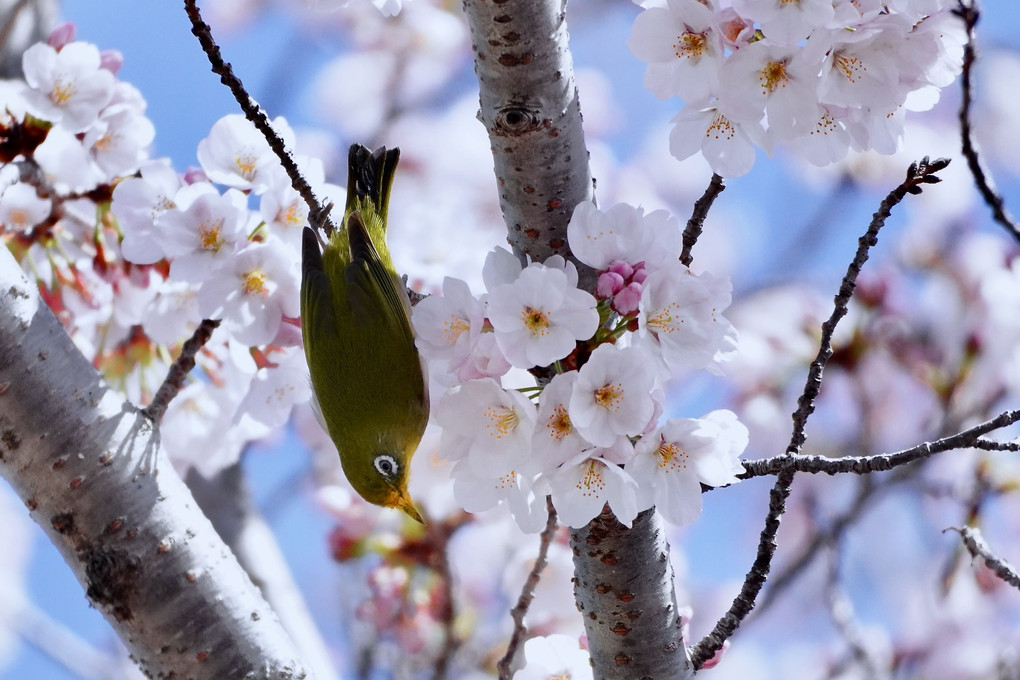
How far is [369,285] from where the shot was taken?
2160mm

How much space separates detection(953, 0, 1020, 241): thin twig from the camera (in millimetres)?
1267

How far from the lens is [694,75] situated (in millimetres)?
1288

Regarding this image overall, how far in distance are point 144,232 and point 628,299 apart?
3.37 feet

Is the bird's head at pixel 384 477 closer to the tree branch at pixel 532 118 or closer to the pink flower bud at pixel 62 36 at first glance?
the tree branch at pixel 532 118

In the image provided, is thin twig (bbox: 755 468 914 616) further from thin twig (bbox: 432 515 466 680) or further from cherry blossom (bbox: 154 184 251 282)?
cherry blossom (bbox: 154 184 251 282)

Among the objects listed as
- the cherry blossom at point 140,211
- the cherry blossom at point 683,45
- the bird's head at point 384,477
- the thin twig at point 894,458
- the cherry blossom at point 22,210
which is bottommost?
the thin twig at point 894,458

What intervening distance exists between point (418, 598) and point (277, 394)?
4.45 feet

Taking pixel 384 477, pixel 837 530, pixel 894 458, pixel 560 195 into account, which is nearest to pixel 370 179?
pixel 384 477

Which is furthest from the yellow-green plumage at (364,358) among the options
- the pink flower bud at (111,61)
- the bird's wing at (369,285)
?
the pink flower bud at (111,61)

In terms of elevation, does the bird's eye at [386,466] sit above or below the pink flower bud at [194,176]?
below

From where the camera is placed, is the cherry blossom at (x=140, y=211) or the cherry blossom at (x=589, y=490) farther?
the cherry blossom at (x=140, y=211)

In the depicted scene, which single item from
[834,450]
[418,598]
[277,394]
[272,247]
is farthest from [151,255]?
[834,450]

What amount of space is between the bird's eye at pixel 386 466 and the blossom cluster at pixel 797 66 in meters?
1.17

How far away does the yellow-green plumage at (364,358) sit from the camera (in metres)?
2.16
